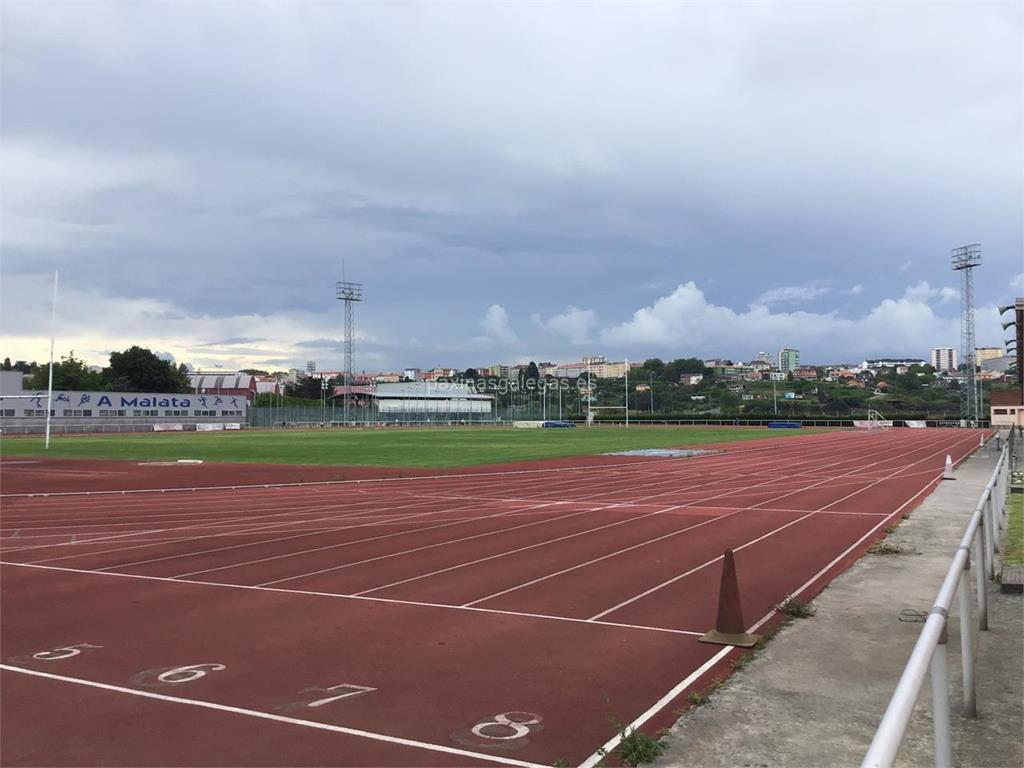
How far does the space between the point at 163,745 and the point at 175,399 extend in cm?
9911

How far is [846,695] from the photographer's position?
571 centimetres

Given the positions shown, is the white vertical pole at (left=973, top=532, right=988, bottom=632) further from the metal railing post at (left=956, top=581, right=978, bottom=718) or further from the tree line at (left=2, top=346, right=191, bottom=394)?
the tree line at (left=2, top=346, right=191, bottom=394)

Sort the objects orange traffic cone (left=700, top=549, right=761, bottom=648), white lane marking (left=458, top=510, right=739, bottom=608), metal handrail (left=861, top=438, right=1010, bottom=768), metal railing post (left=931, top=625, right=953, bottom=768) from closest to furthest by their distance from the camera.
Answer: metal handrail (left=861, top=438, right=1010, bottom=768)
metal railing post (left=931, top=625, right=953, bottom=768)
orange traffic cone (left=700, top=549, right=761, bottom=648)
white lane marking (left=458, top=510, right=739, bottom=608)

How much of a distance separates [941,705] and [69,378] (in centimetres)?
12975

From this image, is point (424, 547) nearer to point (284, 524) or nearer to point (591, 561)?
point (591, 561)

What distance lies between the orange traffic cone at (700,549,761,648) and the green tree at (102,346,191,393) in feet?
419

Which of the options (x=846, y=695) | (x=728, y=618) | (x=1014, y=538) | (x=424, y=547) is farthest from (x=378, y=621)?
(x=1014, y=538)

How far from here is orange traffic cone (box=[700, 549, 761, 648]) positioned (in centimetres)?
714

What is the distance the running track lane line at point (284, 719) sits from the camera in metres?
4.88

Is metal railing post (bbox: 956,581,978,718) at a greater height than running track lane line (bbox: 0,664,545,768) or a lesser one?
greater

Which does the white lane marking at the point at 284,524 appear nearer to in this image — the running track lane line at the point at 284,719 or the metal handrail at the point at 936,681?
the running track lane line at the point at 284,719

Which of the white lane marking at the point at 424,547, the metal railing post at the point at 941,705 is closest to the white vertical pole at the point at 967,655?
the metal railing post at the point at 941,705

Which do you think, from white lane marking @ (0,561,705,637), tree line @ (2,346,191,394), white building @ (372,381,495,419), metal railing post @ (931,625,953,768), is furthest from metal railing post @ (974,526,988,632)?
tree line @ (2,346,191,394)

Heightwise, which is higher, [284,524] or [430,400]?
[430,400]
